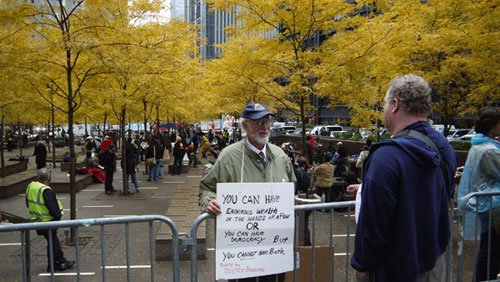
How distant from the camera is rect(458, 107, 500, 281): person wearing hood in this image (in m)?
4.22

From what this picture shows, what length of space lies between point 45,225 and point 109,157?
1218cm

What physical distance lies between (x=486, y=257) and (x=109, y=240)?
6862mm

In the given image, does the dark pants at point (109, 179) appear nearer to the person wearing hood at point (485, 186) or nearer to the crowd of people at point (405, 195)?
the person wearing hood at point (485, 186)

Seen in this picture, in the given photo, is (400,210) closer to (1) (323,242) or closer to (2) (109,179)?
(1) (323,242)

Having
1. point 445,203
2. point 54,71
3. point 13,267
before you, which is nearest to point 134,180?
point 54,71

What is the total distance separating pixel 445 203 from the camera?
8.19ft

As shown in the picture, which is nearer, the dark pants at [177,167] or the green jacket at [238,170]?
the green jacket at [238,170]

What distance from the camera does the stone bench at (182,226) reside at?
7107 mm

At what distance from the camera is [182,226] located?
310 inches

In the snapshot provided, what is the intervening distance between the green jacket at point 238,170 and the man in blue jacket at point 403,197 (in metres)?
1.15

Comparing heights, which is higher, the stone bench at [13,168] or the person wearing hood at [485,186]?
the person wearing hood at [485,186]

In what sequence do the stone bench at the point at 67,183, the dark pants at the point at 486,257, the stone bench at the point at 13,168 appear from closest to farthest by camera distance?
1. the dark pants at the point at 486,257
2. the stone bench at the point at 67,183
3. the stone bench at the point at 13,168

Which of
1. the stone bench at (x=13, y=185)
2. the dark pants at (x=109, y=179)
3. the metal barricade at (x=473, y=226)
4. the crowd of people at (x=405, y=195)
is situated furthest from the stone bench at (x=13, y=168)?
the crowd of people at (x=405, y=195)

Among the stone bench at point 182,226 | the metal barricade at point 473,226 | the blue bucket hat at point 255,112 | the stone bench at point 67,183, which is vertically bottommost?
the stone bench at point 67,183
